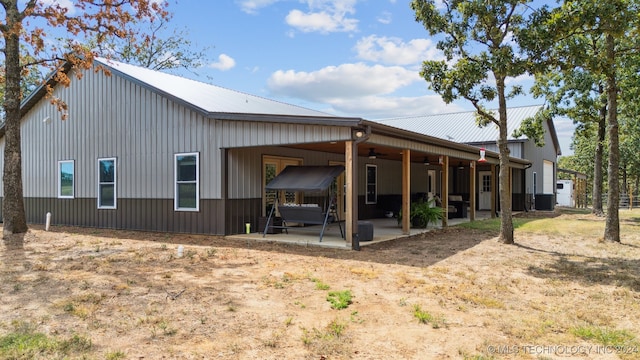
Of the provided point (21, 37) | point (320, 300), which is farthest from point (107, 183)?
point (320, 300)

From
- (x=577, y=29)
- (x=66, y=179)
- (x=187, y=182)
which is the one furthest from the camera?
(x=66, y=179)

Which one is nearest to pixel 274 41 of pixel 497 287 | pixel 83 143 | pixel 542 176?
pixel 83 143

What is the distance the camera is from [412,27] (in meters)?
9.77

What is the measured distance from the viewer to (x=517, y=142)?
20.8 meters

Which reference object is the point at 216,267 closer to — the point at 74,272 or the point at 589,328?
the point at 74,272

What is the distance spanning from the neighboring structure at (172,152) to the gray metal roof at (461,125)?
8.36 meters

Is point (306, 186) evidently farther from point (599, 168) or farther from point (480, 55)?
point (599, 168)

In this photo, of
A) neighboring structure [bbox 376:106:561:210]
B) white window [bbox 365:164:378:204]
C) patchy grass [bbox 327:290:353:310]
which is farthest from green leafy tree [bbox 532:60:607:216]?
patchy grass [bbox 327:290:353:310]

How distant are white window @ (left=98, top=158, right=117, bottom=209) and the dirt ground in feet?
11.3

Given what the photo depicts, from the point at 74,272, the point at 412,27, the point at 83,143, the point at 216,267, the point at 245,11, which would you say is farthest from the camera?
the point at 245,11

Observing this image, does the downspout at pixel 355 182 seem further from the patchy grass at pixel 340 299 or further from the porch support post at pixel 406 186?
the patchy grass at pixel 340 299

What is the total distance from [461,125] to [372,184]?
10852mm

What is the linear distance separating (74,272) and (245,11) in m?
9.72

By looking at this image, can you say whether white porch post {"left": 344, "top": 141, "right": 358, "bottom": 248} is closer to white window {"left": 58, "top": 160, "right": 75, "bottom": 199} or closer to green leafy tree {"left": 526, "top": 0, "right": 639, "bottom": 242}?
green leafy tree {"left": 526, "top": 0, "right": 639, "bottom": 242}
